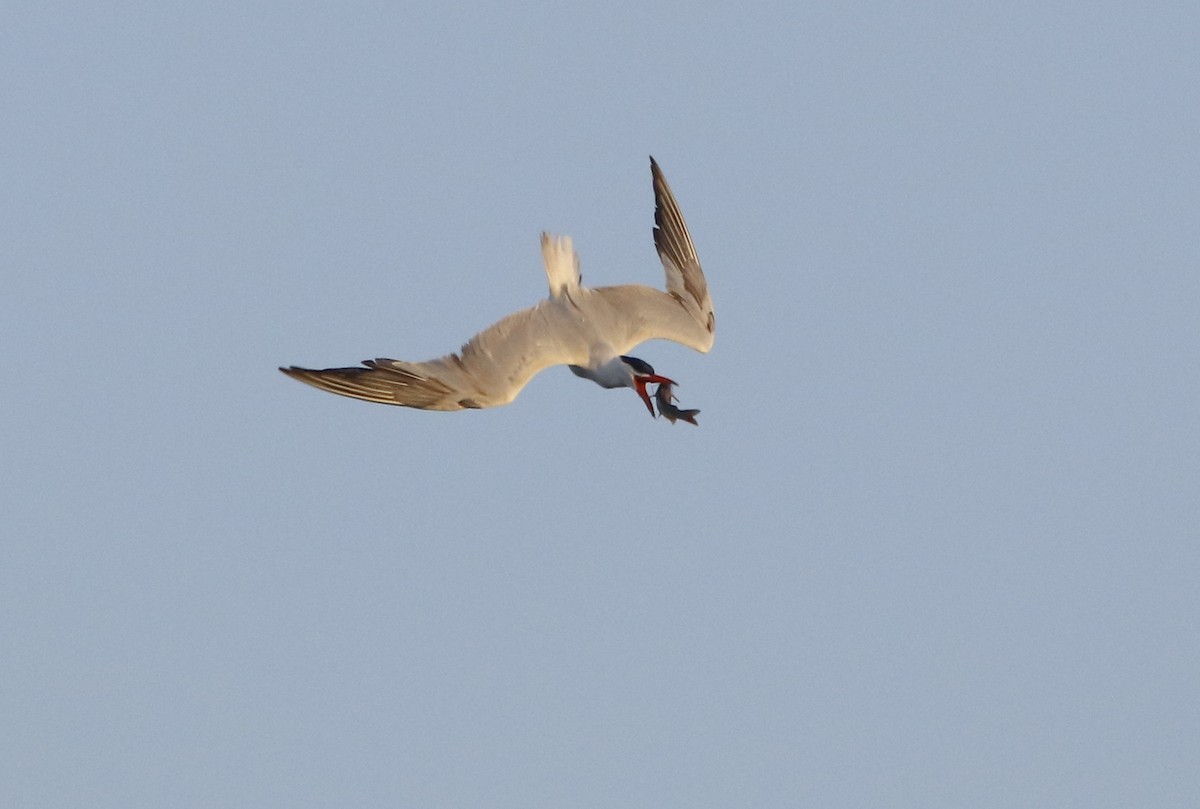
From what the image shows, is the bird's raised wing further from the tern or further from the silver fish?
the silver fish

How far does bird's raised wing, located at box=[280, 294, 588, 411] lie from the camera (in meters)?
23.6

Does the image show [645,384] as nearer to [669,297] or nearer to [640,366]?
[640,366]

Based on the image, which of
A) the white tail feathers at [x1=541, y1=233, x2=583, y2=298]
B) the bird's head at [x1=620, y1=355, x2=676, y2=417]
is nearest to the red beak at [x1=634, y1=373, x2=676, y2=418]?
the bird's head at [x1=620, y1=355, x2=676, y2=417]

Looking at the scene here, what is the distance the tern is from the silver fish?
0.10 metres

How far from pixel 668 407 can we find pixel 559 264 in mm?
2565

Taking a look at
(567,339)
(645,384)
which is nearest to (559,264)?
(567,339)

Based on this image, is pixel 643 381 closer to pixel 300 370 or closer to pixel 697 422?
pixel 697 422

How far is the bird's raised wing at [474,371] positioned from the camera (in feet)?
77.5

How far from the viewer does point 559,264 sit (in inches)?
1013

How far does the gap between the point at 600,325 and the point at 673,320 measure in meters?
1.69

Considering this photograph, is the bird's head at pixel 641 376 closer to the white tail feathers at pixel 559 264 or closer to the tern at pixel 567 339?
the tern at pixel 567 339

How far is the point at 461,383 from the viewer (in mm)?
24047

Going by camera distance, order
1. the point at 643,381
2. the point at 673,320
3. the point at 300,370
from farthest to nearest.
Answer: the point at 673,320
the point at 643,381
the point at 300,370

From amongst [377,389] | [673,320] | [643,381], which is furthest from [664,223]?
[377,389]
